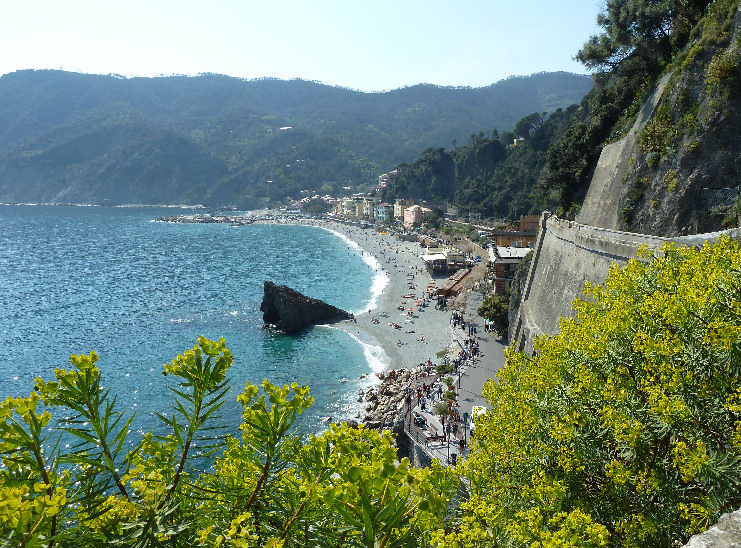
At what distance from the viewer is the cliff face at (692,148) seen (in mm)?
20859

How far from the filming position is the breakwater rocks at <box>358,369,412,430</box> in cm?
3278

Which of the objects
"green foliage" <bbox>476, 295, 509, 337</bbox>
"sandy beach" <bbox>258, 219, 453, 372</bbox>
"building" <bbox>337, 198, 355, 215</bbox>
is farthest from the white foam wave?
"building" <bbox>337, 198, 355, 215</bbox>

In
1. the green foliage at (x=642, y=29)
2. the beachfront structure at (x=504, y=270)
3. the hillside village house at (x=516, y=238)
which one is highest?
the green foliage at (x=642, y=29)

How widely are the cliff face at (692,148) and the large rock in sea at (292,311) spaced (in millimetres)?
38736

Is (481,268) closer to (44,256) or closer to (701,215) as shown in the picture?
(701,215)

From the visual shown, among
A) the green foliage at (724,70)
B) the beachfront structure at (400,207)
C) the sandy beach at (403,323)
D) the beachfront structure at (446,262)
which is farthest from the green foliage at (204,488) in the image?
the beachfront structure at (400,207)

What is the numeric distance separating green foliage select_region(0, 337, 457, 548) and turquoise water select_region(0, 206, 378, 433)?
9.74 meters

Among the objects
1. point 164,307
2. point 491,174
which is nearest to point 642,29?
point 164,307

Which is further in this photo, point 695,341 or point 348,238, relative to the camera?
point 348,238

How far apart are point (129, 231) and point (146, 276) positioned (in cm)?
7571

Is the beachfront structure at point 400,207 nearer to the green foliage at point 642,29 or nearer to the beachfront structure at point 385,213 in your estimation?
the beachfront structure at point 385,213

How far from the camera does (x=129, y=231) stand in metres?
150

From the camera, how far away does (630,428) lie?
752 centimetres

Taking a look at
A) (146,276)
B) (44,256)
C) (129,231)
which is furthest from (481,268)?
(129,231)
